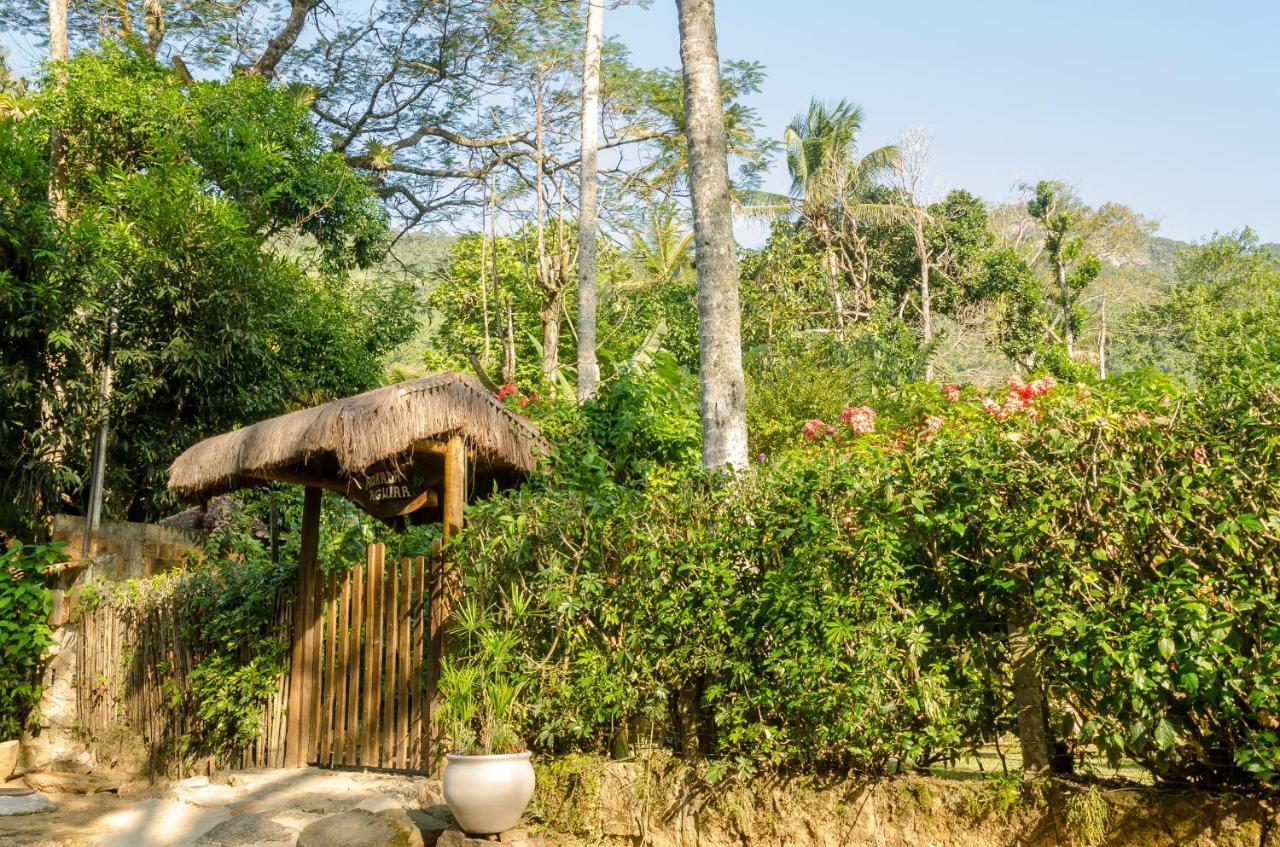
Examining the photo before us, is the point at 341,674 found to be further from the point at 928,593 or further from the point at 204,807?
the point at 928,593

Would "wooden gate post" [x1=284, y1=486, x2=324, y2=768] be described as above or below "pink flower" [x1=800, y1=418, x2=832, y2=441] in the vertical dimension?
below

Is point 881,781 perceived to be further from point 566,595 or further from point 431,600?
point 431,600

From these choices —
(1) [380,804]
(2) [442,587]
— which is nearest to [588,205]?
(2) [442,587]

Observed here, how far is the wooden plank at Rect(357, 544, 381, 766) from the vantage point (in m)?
6.59

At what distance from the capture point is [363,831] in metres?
5.17

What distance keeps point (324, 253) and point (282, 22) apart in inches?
311

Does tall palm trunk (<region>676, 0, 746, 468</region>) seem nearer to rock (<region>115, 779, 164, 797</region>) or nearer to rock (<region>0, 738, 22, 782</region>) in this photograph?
rock (<region>115, 779, 164, 797</region>)

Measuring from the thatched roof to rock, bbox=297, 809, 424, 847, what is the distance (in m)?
1.99

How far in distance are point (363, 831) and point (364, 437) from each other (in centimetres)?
223

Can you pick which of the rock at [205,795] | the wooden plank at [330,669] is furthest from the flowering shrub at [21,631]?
the wooden plank at [330,669]

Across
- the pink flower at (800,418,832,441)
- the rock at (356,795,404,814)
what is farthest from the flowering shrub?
the pink flower at (800,418,832,441)

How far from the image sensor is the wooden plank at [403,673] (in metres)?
6.38

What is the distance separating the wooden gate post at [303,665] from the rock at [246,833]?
4.26ft

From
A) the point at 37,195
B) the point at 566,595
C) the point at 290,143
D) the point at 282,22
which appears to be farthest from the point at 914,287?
the point at 566,595
